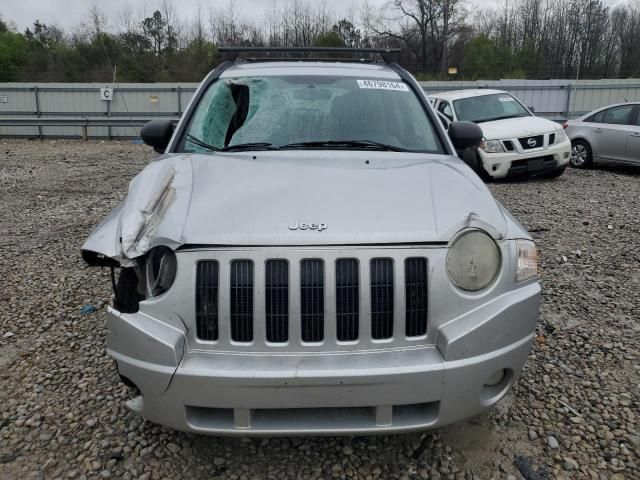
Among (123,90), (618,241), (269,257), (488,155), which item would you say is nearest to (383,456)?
(269,257)

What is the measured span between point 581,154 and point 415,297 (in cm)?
1086

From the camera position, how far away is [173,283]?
6.70 ft

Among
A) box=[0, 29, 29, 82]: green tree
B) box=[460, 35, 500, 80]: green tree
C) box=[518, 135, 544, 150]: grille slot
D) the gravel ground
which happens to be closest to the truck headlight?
A: box=[518, 135, 544, 150]: grille slot

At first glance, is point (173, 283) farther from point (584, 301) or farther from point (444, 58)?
point (444, 58)

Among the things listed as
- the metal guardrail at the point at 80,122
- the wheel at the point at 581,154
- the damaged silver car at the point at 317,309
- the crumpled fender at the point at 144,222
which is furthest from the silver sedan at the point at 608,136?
the metal guardrail at the point at 80,122

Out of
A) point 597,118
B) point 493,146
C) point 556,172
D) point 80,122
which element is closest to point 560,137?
point 556,172

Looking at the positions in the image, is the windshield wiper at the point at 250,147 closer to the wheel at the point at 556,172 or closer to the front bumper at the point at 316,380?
the front bumper at the point at 316,380

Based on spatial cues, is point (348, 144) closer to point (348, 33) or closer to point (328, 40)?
point (328, 40)

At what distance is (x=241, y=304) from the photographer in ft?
6.62

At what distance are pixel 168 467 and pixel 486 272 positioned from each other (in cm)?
163

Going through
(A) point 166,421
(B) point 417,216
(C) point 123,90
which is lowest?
(A) point 166,421

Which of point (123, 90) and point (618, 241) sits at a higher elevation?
point (123, 90)

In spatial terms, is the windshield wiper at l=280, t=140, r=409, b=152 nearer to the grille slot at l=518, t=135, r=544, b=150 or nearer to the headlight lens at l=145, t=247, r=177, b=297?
the headlight lens at l=145, t=247, r=177, b=297

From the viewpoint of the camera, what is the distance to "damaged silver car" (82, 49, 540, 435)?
1973 millimetres
